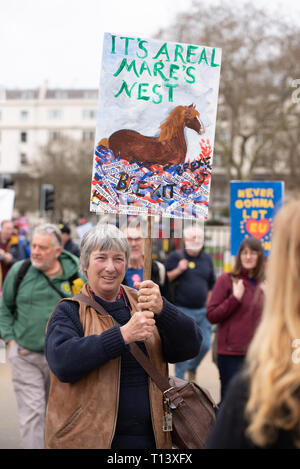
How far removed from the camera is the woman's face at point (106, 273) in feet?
10.4

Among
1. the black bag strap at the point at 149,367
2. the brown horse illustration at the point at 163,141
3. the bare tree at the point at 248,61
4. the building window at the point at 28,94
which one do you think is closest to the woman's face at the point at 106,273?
the black bag strap at the point at 149,367

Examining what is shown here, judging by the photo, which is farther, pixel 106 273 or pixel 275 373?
pixel 106 273

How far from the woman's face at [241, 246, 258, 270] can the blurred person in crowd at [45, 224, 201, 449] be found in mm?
2814

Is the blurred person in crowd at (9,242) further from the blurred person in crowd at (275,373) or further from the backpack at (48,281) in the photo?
the blurred person in crowd at (275,373)

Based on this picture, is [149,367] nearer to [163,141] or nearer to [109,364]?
[109,364]

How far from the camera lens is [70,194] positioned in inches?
2170

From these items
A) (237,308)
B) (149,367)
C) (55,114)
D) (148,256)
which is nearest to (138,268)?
(237,308)

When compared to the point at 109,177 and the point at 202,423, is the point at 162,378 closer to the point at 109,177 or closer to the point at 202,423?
the point at 202,423

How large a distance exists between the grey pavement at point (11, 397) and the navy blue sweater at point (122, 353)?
1.58 metres

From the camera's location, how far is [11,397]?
749 cm

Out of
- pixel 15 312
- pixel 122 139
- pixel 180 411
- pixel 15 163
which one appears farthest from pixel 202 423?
pixel 15 163

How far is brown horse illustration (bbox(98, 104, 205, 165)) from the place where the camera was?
3.22 meters

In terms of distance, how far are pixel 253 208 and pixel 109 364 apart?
5302 millimetres

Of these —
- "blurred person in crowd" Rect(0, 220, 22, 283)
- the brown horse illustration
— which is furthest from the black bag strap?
"blurred person in crowd" Rect(0, 220, 22, 283)
